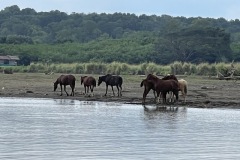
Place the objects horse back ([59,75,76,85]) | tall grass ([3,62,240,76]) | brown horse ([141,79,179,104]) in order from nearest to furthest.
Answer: brown horse ([141,79,179,104]), horse back ([59,75,76,85]), tall grass ([3,62,240,76])

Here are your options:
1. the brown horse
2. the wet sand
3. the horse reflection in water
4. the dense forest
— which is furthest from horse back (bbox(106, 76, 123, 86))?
the dense forest

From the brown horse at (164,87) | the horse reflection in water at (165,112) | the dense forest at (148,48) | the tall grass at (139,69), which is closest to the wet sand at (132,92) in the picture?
the brown horse at (164,87)

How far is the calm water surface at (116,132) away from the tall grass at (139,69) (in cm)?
2609

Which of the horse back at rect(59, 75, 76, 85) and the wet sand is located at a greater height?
the horse back at rect(59, 75, 76, 85)

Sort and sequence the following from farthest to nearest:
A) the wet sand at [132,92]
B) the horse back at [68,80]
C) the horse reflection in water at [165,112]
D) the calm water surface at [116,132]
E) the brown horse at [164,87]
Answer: the horse back at [68,80], the wet sand at [132,92], the brown horse at [164,87], the horse reflection in water at [165,112], the calm water surface at [116,132]

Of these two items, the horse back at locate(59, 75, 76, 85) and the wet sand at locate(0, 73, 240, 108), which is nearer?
the wet sand at locate(0, 73, 240, 108)

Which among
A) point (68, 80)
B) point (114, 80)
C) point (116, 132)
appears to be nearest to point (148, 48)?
point (68, 80)

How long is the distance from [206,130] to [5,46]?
76.0 metres

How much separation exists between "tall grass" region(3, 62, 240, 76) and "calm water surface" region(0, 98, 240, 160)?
26.1 meters

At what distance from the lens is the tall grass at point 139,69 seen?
191 feet

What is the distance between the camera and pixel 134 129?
70.7 feet

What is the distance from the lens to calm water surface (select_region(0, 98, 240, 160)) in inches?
634

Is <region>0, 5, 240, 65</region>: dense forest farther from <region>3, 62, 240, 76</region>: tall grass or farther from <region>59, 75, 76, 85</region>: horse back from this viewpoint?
<region>59, 75, 76, 85</region>: horse back

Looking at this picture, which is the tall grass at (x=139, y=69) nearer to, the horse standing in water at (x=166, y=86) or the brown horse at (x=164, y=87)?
the brown horse at (x=164, y=87)
